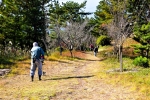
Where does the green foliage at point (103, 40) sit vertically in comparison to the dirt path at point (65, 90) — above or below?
above

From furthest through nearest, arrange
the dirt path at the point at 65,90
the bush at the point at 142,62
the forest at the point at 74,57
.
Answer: the bush at the point at 142,62 → the forest at the point at 74,57 → the dirt path at the point at 65,90

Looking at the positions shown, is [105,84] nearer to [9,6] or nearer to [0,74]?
[0,74]

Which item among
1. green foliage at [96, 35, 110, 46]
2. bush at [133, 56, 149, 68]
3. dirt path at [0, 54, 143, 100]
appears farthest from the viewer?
green foliage at [96, 35, 110, 46]

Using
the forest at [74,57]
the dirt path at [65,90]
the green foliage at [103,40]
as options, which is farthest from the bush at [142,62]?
the green foliage at [103,40]

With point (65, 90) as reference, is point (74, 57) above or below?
above

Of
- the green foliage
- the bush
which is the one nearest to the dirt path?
the bush

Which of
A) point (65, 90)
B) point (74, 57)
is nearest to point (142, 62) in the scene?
point (65, 90)

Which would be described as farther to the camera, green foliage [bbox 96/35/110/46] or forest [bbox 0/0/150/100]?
green foliage [bbox 96/35/110/46]

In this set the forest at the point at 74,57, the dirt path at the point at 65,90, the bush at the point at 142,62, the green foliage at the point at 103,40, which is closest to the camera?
the dirt path at the point at 65,90

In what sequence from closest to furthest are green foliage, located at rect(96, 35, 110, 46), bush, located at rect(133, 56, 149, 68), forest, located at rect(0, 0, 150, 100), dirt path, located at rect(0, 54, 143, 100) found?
dirt path, located at rect(0, 54, 143, 100) < forest, located at rect(0, 0, 150, 100) < bush, located at rect(133, 56, 149, 68) < green foliage, located at rect(96, 35, 110, 46)

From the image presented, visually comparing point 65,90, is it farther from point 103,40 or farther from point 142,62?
point 103,40

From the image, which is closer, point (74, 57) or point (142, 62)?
point (142, 62)

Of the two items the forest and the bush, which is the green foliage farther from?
the bush

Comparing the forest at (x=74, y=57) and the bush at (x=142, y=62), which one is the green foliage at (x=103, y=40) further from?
the bush at (x=142, y=62)
